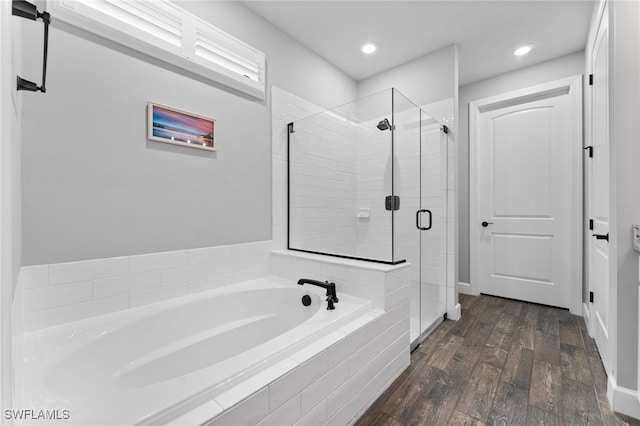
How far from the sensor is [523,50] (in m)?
2.85

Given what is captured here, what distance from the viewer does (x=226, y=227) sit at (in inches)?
84.0

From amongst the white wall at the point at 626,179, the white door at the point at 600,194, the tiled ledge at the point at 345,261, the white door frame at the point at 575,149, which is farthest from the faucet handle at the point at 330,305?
the white door frame at the point at 575,149

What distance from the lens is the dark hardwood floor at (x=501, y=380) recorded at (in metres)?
1.47

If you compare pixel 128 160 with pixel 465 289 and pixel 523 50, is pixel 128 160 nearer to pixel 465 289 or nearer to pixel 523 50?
pixel 523 50

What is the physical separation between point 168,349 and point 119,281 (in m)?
0.48

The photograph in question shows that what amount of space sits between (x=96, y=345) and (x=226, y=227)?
39.7 inches

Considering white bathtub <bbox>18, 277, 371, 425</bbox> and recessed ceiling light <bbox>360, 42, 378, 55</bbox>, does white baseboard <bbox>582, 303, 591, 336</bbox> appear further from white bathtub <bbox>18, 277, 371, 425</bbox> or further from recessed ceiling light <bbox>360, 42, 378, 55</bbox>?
recessed ceiling light <bbox>360, 42, 378, 55</bbox>

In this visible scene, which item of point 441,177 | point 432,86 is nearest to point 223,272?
point 441,177

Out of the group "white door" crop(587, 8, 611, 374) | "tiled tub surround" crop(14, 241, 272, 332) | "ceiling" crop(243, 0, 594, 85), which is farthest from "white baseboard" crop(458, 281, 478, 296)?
"tiled tub surround" crop(14, 241, 272, 332)

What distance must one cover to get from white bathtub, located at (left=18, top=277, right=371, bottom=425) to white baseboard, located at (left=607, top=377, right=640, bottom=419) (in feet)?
4.49

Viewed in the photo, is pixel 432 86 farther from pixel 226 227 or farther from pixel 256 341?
pixel 256 341

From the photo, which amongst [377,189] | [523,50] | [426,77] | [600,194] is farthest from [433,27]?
[600,194]

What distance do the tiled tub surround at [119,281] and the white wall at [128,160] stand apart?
6 cm

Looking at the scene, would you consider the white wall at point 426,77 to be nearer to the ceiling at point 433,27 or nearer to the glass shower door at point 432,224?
the ceiling at point 433,27
